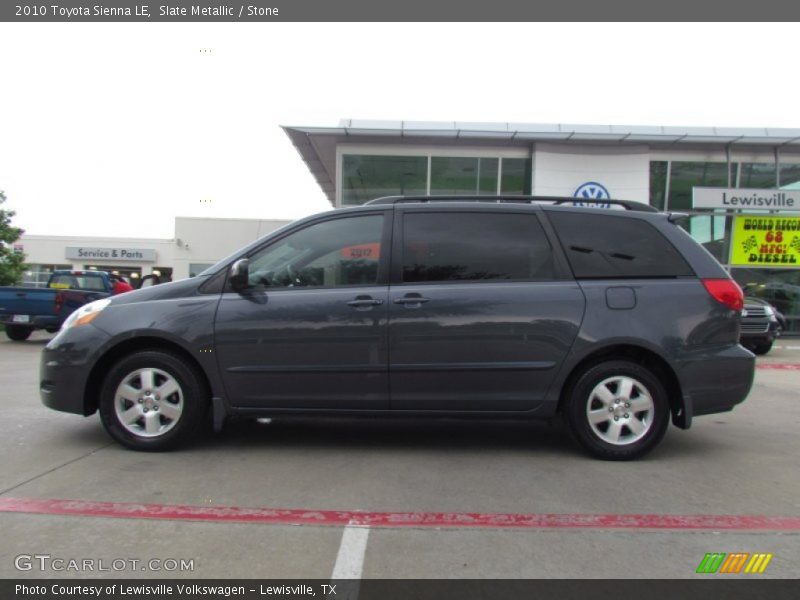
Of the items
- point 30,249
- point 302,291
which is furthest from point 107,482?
point 30,249

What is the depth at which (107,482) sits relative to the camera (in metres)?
3.85

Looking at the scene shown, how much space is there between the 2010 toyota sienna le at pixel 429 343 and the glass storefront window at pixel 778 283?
14592 mm

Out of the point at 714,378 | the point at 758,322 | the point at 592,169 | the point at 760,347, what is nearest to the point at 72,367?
the point at 714,378

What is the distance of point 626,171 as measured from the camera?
54.2ft

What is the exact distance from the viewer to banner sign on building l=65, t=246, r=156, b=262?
4253cm

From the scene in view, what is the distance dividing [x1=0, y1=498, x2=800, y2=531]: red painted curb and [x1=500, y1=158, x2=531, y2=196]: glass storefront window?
14.1m

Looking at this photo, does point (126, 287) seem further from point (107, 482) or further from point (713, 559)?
point (713, 559)

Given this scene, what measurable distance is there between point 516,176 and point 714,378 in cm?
1331

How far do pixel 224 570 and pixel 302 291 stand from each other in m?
2.22

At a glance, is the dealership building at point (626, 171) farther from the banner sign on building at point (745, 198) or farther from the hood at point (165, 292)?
the hood at point (165, 292)
